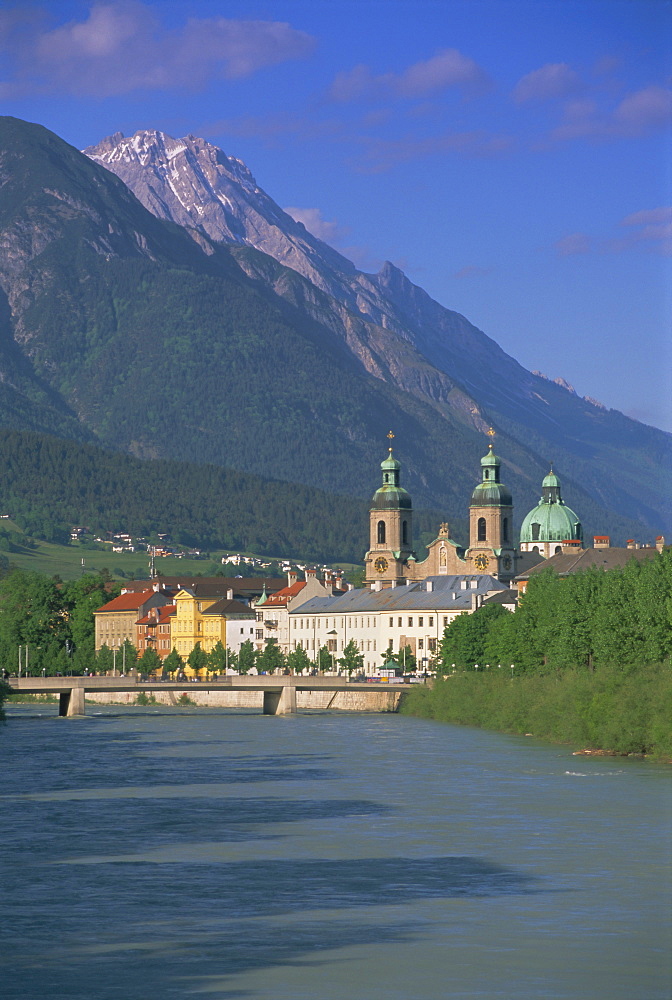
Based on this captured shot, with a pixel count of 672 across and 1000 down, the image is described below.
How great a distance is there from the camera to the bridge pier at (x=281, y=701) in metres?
158

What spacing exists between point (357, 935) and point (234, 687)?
375 feet

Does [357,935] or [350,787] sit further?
[350,787]

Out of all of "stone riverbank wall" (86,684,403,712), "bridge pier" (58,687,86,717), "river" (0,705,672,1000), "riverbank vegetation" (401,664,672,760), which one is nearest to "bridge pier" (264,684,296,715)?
"stone riverbank wall" (86,684,403,712)

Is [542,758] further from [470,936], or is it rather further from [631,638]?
[470,936]

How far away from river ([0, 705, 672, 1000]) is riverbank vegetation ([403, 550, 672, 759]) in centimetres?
317

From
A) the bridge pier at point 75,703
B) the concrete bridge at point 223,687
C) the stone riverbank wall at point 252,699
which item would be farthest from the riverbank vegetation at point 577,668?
the bridge pier at point 75,703

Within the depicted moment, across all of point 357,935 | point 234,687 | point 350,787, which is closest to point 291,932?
point 357,935

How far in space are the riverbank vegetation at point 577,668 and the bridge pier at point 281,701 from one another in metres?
13.1

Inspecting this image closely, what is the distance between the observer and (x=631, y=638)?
104 m

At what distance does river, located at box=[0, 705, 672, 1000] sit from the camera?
1652 inches

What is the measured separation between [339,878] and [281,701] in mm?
104206

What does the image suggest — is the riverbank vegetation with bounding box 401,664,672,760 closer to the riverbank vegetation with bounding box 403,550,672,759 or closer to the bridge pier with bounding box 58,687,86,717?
the riverbank vegetation with bounding box 403,550,672,759

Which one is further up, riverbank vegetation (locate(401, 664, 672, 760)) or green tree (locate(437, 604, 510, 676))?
green tree (locate(437, 604, 510, 676))

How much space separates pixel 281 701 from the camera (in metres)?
159
